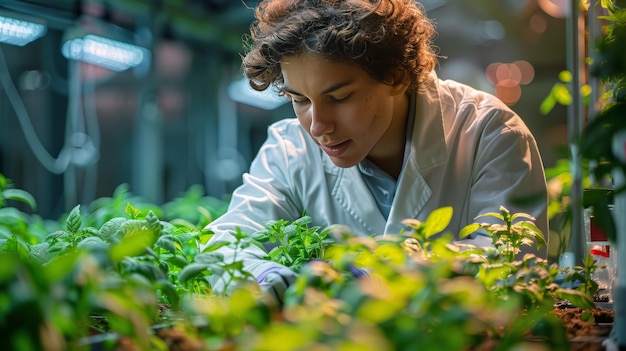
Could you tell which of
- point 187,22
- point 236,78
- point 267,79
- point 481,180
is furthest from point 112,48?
point 481,180

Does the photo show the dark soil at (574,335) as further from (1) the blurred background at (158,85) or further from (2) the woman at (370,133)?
(1) the blurred background at (158,85)

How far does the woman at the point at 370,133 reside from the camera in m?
1.36

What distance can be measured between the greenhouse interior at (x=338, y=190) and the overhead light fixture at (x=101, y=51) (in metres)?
0.01

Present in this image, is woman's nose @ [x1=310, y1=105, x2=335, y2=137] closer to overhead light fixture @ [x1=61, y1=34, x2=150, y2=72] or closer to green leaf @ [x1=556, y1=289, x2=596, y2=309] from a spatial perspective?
green leaf @ [x1=556, y1=289, x2=596, y2=309]

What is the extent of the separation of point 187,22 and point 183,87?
0.52m

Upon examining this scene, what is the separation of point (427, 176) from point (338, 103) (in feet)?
1.06

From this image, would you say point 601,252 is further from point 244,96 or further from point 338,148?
point 244,96

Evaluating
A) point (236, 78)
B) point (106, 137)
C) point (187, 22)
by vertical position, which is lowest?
point (106, 137)

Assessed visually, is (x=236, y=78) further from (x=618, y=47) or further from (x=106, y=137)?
(x=618, y=47)

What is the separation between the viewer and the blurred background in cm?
335

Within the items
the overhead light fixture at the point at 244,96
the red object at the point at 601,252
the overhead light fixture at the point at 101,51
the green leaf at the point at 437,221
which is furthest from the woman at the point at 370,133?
the overhead light fixture at the point at 244,96

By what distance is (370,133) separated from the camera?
4.63 ft

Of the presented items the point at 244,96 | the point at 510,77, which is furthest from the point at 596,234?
the point at 244,96

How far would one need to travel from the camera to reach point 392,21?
1.46 metres
